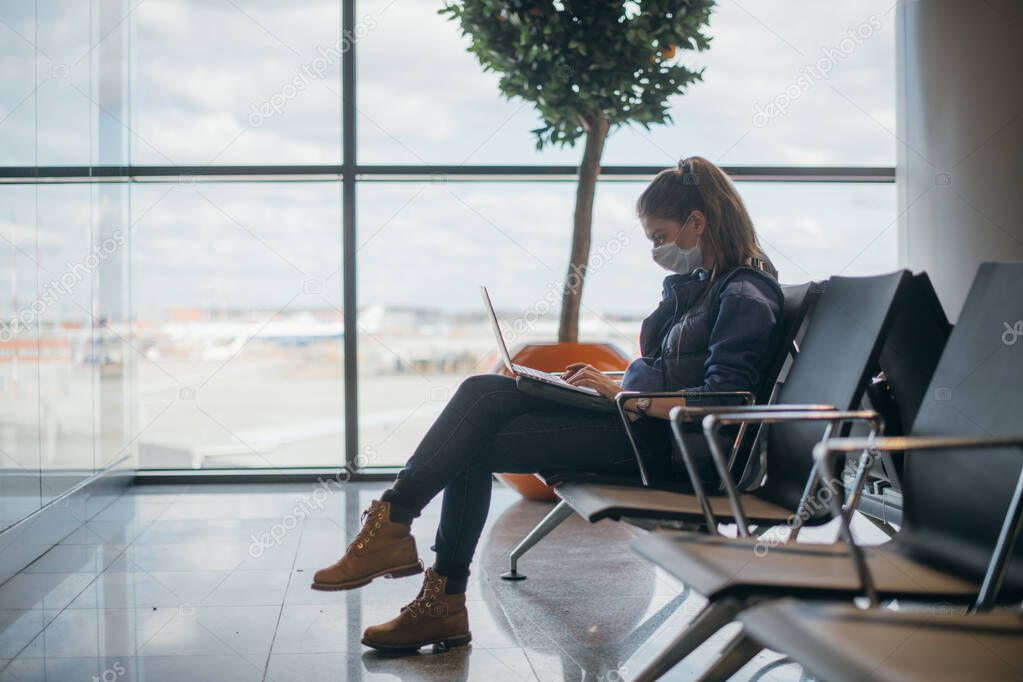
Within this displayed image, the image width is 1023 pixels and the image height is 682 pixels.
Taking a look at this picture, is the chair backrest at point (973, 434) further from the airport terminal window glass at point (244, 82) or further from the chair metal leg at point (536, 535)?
the airport terminal window glass at point (244, 82)

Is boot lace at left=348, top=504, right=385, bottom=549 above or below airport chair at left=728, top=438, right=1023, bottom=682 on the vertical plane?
below

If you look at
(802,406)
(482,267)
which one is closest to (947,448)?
(802,406)

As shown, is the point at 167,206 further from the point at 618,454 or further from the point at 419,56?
the point at 618,454

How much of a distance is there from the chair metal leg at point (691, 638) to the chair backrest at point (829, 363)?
17.6 inches

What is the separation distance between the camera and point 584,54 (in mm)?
3547

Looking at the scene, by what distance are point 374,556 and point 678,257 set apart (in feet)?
3.29

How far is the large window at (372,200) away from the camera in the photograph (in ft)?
14.5

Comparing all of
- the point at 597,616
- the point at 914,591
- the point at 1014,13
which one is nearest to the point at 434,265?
the point at 597,616

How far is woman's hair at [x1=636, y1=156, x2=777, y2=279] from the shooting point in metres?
2.29

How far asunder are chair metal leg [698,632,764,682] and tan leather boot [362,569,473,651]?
79cm

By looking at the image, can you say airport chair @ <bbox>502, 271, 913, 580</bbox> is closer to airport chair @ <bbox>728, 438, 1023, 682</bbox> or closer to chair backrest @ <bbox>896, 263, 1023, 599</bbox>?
chair backrest @ <bbox>896, 263, 1023, 599</bbox>

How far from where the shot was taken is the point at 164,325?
14.9 feet

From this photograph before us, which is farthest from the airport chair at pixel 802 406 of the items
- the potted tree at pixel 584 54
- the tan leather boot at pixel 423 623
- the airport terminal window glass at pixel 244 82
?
the airport terminal window glass at pixel 244 82

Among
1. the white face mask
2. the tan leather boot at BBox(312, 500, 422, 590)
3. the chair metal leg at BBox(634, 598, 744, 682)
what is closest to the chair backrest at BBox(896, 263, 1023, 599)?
the chair metal leg at BBox(634, 598, 744, 682)
